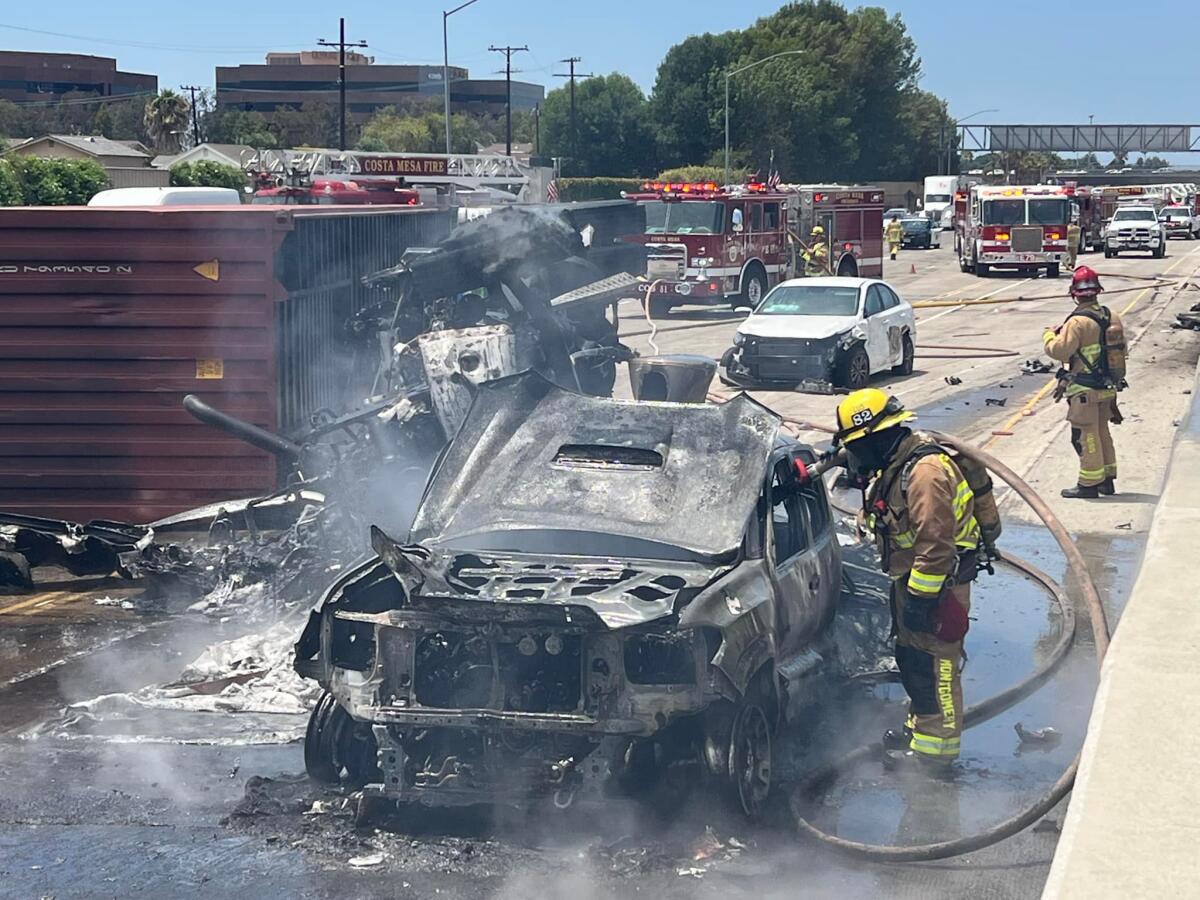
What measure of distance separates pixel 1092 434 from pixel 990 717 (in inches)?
236

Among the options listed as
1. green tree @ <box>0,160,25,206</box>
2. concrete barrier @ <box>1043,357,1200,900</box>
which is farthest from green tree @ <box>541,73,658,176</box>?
concrete barrier @ <box>1043,357,1200,900</box>

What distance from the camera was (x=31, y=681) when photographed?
884 cm

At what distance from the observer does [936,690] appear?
6.97 meters

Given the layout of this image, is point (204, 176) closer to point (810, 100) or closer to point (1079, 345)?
point (1079, 345)

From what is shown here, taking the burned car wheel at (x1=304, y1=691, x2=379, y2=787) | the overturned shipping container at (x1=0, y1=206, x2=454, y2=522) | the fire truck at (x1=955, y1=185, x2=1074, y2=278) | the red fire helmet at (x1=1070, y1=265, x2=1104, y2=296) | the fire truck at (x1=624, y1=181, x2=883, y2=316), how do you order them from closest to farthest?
the burned car wheel at (x1=304, y1=691, x2=379, y2=787)
the overturned shipping container at (x1=0, y1=206, x2=454, y2=522)
the red fire helmet at (x1=1070, y1=265, x2=1104, y2=296)
the fire truck at (x1=624, y1=181, x2=883, y2=316)
the fire truck at (x1=955, y1=185, x2=1074, y2=278)

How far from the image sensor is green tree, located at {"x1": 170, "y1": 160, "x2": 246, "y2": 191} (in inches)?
2018

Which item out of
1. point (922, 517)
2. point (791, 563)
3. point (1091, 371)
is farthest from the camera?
point (1091, 371)

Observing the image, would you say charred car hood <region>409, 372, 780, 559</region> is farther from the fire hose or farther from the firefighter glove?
the fire hose

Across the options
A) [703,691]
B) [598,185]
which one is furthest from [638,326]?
[598,185]

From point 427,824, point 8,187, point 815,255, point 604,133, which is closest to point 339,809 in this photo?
point 427,824

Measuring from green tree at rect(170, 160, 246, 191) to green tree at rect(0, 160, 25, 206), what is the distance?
9242 millimetres

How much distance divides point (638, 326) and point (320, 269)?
17.8m

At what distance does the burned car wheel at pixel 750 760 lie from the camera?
6.07 m

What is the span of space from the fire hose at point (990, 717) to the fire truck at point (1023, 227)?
1419 inches
